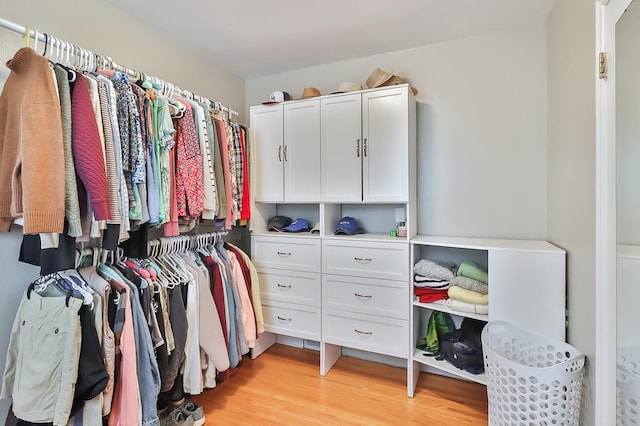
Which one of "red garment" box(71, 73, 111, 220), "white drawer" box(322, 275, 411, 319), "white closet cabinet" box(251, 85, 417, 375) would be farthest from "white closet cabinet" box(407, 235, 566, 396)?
"red garment" box(71, 73, 111, 220)

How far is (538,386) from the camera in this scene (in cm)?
130

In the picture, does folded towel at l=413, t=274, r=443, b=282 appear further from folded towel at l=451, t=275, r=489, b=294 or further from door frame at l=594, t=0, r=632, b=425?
door frame at l=594, t=0, r=632, b=425

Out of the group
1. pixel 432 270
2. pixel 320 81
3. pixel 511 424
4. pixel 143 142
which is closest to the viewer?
pixel 511 424

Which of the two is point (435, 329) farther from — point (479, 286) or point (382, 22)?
point (382, 22)

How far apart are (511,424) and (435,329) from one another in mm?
796

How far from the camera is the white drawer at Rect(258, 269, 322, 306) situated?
228cm

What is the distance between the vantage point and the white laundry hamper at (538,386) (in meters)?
1.29

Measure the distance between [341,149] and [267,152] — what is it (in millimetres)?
623

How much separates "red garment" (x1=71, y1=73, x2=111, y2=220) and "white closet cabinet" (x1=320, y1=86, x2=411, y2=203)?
1.37 m

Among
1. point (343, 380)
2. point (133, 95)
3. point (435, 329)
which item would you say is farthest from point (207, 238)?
point (435, 329)

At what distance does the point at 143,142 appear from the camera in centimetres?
151

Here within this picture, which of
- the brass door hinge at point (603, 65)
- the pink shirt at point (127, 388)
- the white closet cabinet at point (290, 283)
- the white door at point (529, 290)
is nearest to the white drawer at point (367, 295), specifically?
the white closet cabinet at point (290, 283)

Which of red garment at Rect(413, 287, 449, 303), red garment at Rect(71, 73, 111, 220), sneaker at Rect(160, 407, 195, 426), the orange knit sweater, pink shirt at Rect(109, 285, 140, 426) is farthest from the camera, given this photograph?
red garment at Rect(413, 287, 449, 303)

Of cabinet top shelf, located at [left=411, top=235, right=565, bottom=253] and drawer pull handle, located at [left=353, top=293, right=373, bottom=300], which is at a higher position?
cabinet top shelf, located at [left=411, top=235, right=565, bottom=253]
